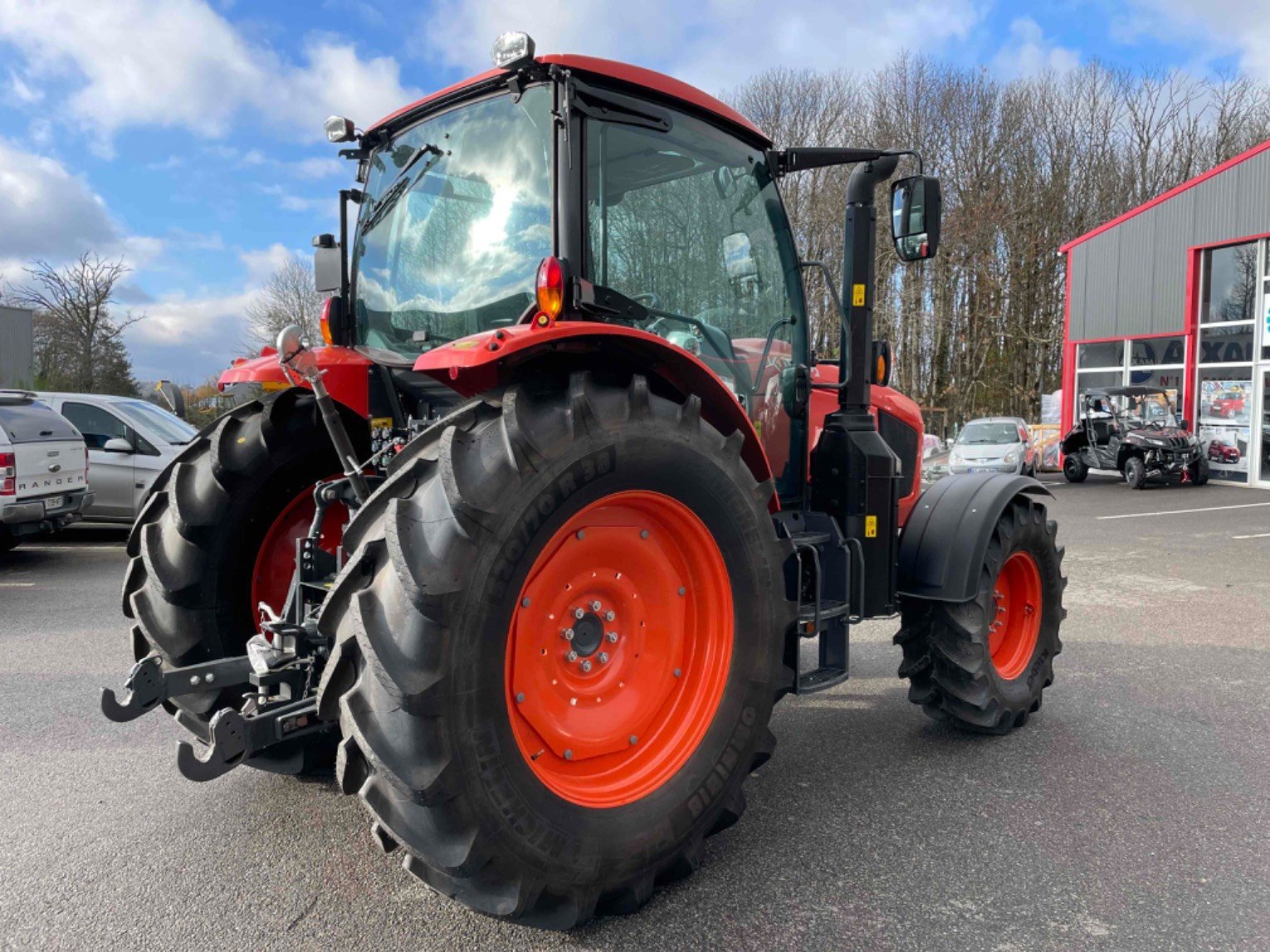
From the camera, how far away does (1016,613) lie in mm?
4320

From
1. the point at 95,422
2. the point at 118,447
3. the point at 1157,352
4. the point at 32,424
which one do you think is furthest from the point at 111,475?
the point at 1157,352

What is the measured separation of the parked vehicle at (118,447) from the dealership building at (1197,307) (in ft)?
61.3

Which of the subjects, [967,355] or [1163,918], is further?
[967,355]

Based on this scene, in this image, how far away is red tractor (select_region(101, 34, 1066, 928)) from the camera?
85.7 inches

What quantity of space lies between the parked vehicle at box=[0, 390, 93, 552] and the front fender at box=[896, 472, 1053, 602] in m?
8.12

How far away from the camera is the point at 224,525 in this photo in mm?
3215

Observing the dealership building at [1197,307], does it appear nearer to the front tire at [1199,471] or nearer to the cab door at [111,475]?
the front tire at [1199,471]

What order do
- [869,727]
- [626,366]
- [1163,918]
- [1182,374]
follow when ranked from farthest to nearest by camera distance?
[1182,374], [869,727], [626,366], [1163,918]

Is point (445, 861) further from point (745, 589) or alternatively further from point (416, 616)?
point (745, 589)

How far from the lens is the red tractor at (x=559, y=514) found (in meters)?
2.18

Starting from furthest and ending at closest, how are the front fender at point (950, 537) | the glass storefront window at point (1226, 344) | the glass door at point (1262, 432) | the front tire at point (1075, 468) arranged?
the front tire at point (1075, 468) < the glass storefront window at point (1226, 344) < the glass door at point (1262, 432) < the front fender at point (950, 537)

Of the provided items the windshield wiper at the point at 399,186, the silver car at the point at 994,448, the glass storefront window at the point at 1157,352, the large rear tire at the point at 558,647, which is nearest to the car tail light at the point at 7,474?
the windshield wiper at the point at 399,186

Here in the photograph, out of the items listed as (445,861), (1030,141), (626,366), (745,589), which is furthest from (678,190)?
(1030,141)

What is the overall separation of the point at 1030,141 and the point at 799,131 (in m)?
8.77
